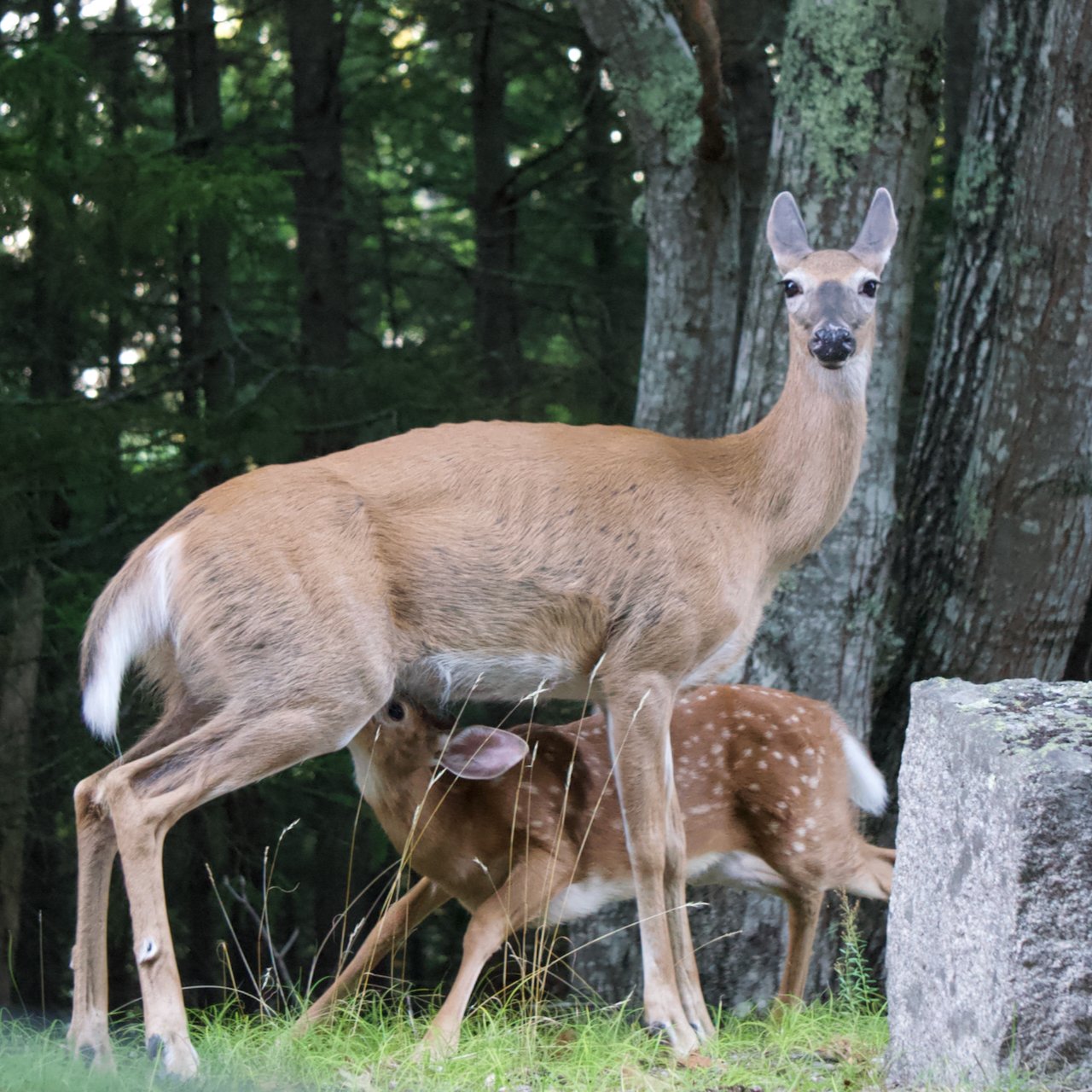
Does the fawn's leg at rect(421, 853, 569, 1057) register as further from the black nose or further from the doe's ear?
the doe's ear

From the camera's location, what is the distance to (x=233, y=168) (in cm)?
777

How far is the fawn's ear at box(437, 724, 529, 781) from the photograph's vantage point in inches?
189

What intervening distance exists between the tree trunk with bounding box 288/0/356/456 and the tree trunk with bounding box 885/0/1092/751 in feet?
17.4

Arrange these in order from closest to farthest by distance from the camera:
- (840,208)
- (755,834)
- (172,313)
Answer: (755,834), (840,208), (172,313)

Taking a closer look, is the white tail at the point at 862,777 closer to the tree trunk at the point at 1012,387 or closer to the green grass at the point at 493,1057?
the tree trunk at the point at 1012,387

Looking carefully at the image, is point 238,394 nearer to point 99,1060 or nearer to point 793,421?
point 793,421

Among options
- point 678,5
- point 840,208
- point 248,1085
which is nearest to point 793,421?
point 840,208

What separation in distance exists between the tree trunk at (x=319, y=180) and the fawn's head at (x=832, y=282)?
5956 mm

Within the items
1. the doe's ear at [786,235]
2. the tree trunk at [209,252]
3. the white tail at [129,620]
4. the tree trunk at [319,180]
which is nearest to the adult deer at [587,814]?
the white tail at [129,620]

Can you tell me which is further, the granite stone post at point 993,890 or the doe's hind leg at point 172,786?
the doe's hind leg at point 172,786

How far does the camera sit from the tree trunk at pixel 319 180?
10820mm

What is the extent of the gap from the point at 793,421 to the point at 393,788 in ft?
5.72

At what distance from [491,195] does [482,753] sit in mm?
7951

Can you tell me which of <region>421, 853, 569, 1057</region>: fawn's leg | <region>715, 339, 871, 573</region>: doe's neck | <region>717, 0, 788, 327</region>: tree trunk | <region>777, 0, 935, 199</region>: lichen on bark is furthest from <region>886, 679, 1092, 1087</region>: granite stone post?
<region>717, 0, 788, 327</region>: tree trunk
